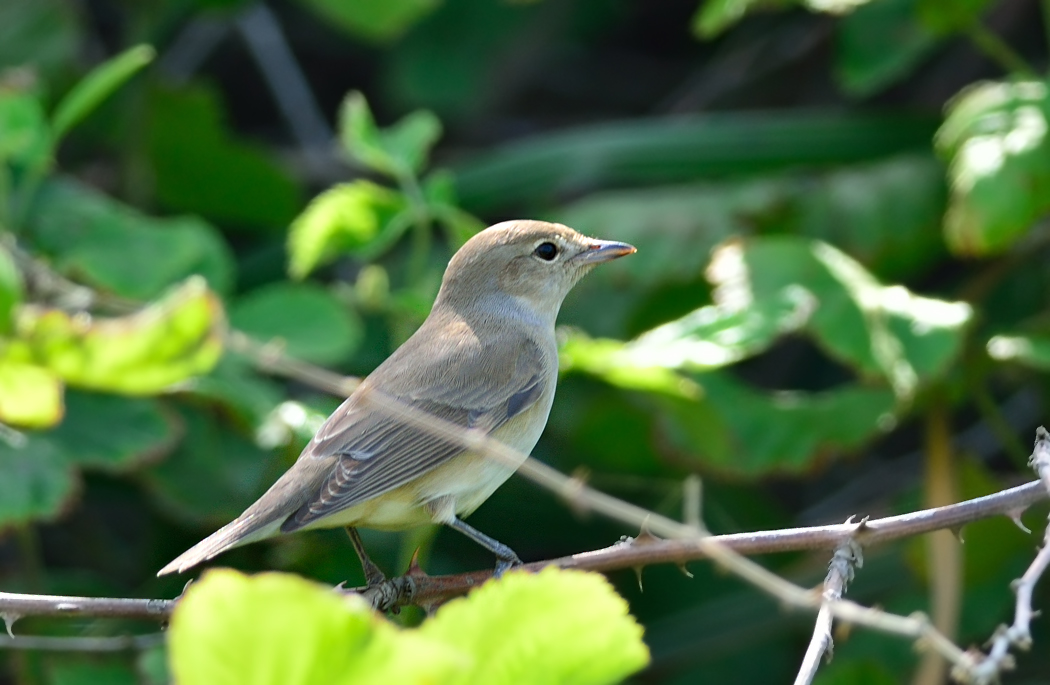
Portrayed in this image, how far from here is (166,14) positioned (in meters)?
5.59

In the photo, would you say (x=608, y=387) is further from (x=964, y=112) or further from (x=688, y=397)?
(x=964, y=112)

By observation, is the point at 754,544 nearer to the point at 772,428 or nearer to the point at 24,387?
the point at 24,387

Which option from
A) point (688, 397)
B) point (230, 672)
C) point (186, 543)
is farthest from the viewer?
point (186, 543)

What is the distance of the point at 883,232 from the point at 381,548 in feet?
6.99

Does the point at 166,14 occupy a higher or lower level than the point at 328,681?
higher

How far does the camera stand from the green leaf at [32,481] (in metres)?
3.28

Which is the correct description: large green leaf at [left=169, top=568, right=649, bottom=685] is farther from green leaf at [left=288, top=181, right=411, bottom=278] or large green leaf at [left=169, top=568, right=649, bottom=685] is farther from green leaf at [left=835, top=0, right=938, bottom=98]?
green leaf at [left=835, top=0, right=938, bottom=98]

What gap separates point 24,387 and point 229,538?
128 cm

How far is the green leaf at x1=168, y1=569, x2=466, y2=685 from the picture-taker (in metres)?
0.97

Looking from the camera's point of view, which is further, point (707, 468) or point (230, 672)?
point (707, 468)

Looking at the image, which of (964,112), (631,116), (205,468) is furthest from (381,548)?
(631,116)

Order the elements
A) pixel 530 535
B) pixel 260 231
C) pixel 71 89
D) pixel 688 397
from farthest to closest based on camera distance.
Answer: pixel 260 231
pixel 71 89
pixel 530 535
pixel 688 397

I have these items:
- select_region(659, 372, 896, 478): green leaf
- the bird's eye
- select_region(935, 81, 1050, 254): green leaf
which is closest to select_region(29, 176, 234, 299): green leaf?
the bird's eye

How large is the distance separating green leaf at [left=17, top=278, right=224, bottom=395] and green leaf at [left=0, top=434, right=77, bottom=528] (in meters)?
2.12
